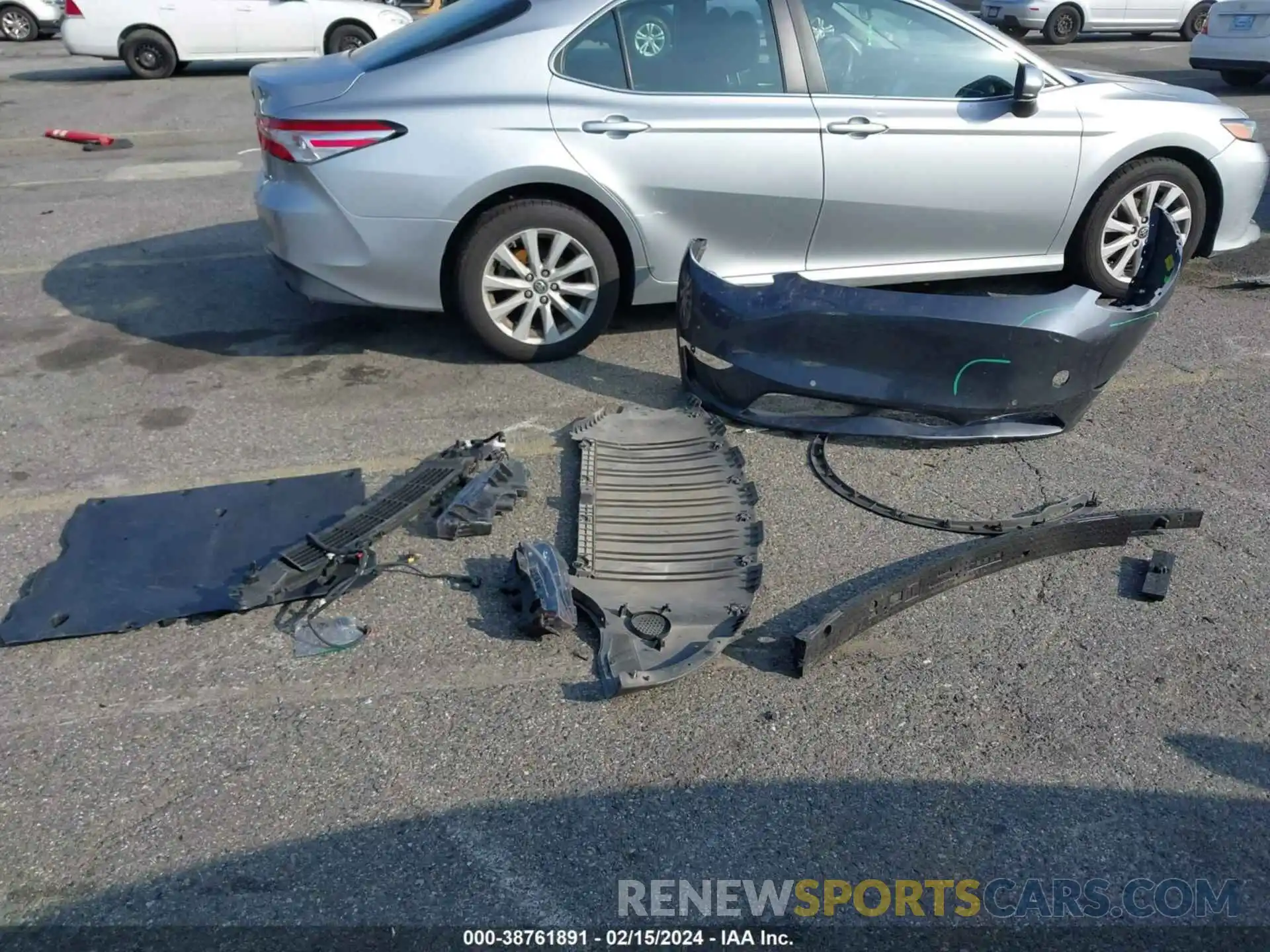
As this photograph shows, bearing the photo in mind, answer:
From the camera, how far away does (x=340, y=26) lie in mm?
15719

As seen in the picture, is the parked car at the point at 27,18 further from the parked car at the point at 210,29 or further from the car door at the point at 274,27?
the car door at the point at 274,27

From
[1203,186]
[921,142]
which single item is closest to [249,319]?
[921,142]

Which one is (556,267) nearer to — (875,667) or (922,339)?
(922,339)

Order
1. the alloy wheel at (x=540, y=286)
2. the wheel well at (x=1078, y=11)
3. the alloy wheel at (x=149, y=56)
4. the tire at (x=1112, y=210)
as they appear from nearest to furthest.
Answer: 1. the alloy wheel at (x=540, y=286)
2. the tire at (x=1112, y=210)
3. the alloy wheel at (x=149, y=56)
4. the wheel well at (x=1078, y=11)

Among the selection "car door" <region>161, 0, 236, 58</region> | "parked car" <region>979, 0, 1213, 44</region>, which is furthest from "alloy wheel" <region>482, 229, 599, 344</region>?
"parked car" <region>979, 0, 1213, 44</region>

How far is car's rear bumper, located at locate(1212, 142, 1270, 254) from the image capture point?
19.9 feet

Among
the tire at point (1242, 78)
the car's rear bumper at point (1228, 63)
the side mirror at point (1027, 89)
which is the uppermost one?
the car's rear bumper at point (1228, 63)

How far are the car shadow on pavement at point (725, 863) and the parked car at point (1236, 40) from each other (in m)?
14.0

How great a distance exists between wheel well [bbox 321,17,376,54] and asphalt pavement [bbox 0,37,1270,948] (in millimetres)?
12161

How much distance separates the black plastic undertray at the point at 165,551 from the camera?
3.47 metres

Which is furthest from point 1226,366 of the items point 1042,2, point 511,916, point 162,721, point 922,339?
point 1042,2

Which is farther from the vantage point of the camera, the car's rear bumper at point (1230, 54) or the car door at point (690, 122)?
the car's rear bumper at point (1230, 54)

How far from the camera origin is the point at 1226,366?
547 cm

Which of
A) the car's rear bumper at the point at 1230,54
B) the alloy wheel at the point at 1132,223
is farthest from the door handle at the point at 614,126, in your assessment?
the car's rear bumper at the point at 1230,54
